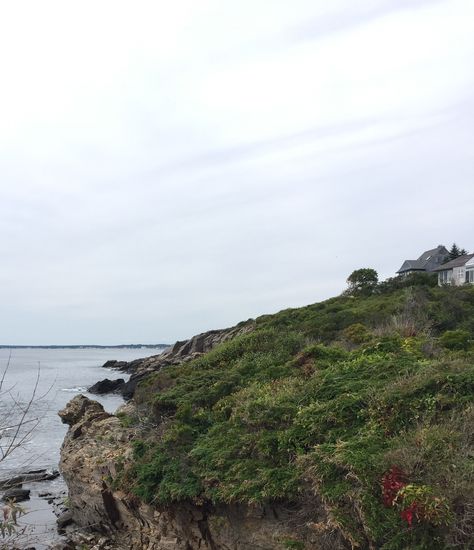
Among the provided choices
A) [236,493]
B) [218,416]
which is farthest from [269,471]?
[218,416]

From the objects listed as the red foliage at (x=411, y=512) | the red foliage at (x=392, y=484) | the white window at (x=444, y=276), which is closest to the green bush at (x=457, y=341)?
the red foliage at (x=392, y=484)

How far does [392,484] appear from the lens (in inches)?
256

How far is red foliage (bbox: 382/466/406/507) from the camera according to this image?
21.1ft

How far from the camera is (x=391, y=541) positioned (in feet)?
20.3

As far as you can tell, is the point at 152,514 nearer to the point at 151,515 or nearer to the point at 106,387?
the point at 151,515

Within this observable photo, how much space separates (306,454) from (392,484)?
161 cm

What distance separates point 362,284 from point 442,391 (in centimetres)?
2986

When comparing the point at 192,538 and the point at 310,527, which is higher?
the point at 310,527

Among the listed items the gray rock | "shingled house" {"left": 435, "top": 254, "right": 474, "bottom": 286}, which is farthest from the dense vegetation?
"shingled house" {"left": 435, "top": 254, "right": 474, "bottom": 286}

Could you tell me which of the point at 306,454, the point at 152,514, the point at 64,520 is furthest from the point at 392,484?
the point at 64,520

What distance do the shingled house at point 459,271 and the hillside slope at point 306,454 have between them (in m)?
28.2

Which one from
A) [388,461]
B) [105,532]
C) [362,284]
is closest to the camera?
[388,461]

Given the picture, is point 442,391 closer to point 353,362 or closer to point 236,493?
point 353,362

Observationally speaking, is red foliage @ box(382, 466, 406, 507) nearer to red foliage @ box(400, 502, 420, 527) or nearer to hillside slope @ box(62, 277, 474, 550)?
hillside slope @ box(62, 277, 474, 550)
